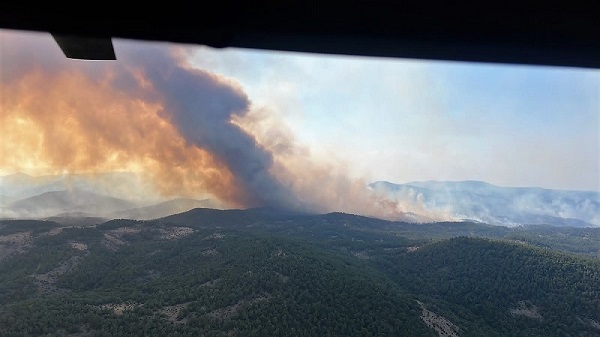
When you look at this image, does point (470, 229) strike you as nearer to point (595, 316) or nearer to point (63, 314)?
point (595, 316)

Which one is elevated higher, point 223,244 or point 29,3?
point 29,3

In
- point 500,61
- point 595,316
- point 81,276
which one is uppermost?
point 500,61

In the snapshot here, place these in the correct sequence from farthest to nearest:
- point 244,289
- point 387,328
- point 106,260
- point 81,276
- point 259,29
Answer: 1. point 106,260
2. point 81,276
3. point 244,289
4. point 387,328
5. point 259,29

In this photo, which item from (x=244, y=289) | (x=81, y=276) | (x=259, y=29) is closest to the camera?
(x=259, y=29)

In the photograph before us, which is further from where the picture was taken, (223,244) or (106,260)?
(223,244)

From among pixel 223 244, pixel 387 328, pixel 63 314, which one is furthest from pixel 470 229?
pixel 63 314

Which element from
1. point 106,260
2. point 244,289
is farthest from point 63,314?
point 106,260
